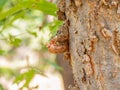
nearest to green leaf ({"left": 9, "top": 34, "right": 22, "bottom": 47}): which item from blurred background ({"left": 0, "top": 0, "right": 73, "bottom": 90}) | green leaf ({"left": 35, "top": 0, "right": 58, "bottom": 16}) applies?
blurred background ({"left": 0, "top": 0, "right": 73, "bottom": 90})

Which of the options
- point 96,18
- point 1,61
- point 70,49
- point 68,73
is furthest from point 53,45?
point 1,61

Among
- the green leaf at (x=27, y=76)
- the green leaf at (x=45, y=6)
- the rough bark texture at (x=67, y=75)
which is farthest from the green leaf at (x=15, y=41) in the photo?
the rough bark texture at (x=67, y=75)

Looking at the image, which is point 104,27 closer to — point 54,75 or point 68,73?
point 68,73

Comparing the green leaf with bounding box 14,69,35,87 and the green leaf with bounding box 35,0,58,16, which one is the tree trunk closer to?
the green leaf with bounding box 35,0,58,16

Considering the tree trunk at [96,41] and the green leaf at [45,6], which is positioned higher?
the green leaf at [45,6]

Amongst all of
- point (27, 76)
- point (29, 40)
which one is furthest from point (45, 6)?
point (29, 40)

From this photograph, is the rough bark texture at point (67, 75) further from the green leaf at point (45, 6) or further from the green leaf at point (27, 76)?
the green leaf at point (45, 6)
